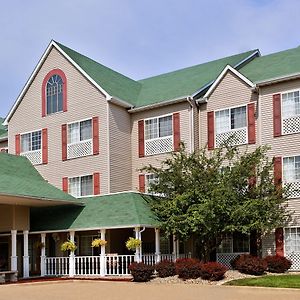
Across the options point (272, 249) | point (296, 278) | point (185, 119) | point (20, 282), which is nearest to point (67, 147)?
point (185, 119)

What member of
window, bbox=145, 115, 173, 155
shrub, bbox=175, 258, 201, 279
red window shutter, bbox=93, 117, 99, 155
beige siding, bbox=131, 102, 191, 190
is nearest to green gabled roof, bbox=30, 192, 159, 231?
→ shrub, bbox=175, 258, 201, 279

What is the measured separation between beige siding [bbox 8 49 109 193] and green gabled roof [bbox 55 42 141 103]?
0.54 m

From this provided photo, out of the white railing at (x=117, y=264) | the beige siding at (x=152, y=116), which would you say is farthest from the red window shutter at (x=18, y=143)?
the white railing at (x=117, y=264)

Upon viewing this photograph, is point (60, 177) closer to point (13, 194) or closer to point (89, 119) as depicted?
point (89, 119)

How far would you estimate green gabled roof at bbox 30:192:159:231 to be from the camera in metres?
27.4

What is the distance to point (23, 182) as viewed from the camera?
2934cm

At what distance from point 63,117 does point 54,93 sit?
6.14 feet

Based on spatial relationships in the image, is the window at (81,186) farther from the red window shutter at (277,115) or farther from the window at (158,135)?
the red window shutter at (277,115)

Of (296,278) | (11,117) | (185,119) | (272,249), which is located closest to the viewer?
(296,278)

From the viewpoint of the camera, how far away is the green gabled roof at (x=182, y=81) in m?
33.9

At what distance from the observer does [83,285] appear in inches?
958

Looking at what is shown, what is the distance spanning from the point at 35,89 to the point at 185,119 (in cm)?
1064

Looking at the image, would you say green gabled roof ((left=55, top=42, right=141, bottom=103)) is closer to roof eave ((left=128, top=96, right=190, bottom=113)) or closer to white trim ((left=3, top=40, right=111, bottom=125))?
white trim ((left=3, top=40, right=111, bottom=125))

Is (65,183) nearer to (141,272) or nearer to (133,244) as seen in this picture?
(133,244)
